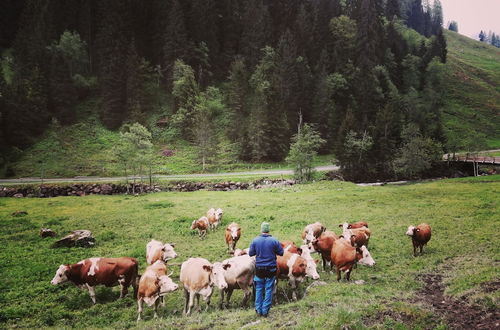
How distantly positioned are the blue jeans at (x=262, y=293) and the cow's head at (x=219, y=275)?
1.44 metres

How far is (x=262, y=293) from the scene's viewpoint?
31.1 ft

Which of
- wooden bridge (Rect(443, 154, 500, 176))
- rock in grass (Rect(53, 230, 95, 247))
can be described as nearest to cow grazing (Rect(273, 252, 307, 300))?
rock in grass (Rect(53, 230, 95, 247))

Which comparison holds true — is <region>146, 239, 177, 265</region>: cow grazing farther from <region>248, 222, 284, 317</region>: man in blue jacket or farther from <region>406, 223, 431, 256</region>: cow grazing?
<region>406, 223, 431, 256</region>: cow grazing

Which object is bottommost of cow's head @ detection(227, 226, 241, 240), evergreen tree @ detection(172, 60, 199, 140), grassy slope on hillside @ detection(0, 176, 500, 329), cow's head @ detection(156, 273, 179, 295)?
grassy slope on hillside @ detection(0, 176, 500, 329)

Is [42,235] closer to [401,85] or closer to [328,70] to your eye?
[328,70]

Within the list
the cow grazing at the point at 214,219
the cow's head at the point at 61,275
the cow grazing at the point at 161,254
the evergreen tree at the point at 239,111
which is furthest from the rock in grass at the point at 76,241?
A: the evergreen tree at the point at 239,111

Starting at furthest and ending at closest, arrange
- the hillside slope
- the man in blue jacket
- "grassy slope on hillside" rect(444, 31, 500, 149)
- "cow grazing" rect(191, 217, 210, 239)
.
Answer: "grassy slope on hillside" rect(444, 31, 500, 149), the hillside slope, "cow grazing" rect(191, 217, 210, 239), the man in blue jacket

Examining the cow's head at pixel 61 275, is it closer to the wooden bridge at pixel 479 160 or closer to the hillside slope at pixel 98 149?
the hillside slope at pixel 98 149

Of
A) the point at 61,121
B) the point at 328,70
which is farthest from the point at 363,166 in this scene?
the point at 61,121

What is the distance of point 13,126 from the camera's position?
193 feet

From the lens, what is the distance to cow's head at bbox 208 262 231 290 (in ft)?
34.1

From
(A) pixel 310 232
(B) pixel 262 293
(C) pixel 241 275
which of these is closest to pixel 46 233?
(C) pixel 241 275

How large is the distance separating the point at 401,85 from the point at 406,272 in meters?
94.3

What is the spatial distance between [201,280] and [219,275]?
643 millimetres
